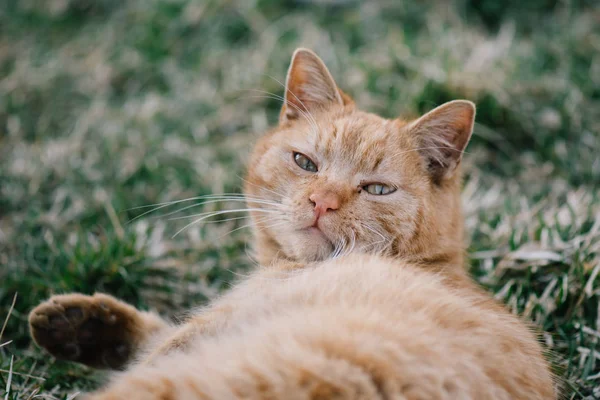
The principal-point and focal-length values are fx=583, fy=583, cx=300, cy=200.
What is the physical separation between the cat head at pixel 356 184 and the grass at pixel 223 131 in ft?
1.72

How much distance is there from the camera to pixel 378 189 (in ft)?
8.11

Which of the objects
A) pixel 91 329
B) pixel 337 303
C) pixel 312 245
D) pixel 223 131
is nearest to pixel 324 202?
pixel 312 245

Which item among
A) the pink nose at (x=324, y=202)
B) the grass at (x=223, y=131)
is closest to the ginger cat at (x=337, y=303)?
the pink nose at (x=324, y=202)

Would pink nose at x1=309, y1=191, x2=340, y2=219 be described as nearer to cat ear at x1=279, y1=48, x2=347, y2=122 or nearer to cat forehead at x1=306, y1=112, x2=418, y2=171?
cat forehead at x1=306, y1=112, x2=418, y2=171

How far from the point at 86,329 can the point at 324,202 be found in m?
1.16

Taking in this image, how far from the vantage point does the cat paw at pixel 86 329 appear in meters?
2.43

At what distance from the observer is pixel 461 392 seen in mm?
1628

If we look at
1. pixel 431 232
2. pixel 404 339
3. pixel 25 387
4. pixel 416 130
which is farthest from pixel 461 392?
pixel 25 387

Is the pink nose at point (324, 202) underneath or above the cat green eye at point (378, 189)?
underneath

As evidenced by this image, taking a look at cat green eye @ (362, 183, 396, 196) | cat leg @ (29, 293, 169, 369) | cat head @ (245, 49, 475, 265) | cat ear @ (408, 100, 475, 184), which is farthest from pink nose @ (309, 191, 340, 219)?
cat leg @ (29, 293, 169, 369)

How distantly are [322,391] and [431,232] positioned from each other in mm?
1138

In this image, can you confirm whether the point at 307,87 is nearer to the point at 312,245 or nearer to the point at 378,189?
the point at 378,189

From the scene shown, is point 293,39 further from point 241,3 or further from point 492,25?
point 492,25

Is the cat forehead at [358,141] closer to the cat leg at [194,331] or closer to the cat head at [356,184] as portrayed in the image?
the cat head at [356,184]
